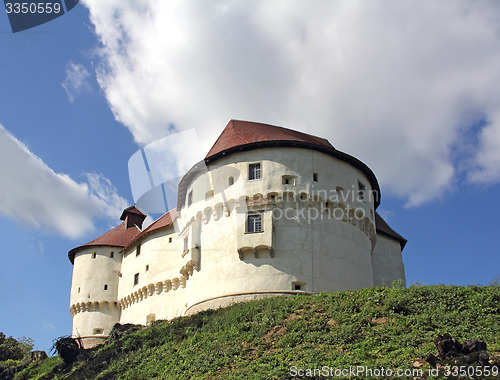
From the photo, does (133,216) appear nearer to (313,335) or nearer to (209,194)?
(209,194)

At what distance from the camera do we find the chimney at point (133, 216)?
2012 inches

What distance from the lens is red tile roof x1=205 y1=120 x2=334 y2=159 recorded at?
31.3 meters

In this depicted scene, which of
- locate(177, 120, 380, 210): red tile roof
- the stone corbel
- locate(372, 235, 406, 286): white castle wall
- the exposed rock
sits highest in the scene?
locate(177, 120, 380, 210): red tile roof

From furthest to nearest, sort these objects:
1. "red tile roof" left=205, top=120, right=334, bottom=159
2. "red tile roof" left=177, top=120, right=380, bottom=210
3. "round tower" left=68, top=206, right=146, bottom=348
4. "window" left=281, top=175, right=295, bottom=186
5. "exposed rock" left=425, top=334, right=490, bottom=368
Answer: "round tower" left=68, top=206, right=146, bottom=348 < "red tile roof" left=205, top=120, right=334, bottom=159 < "red tile roof" left=177, top=120, right=380, bottom=210 < "window" left=281, top=175, right=295, bottom=186 < "exposed rock" left=425, top=334, right=490, bottom=368

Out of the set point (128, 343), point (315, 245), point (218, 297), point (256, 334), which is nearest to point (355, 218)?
point (315, 245)

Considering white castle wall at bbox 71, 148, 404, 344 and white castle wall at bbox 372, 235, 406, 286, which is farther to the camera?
white castle wall at bbox 372, 235, 406, 286

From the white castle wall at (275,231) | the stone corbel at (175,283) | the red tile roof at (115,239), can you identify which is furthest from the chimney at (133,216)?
the white castle wall at (275,231)

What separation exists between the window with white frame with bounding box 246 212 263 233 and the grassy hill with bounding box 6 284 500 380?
4.24 metres

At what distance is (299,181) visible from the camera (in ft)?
96.8

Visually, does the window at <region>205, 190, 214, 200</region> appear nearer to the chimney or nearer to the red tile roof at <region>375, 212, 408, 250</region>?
the red tile roof at <region>375, 212, 408, 250</region>

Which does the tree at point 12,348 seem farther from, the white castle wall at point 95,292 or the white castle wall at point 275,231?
the white castle wall at point 275,231

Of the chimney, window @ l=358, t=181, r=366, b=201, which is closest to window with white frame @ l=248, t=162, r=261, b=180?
window @ l=358, t=181, r=366, b=201

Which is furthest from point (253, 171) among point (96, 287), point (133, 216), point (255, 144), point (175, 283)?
point (133, 216)

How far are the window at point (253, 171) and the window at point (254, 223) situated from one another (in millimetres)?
2184
